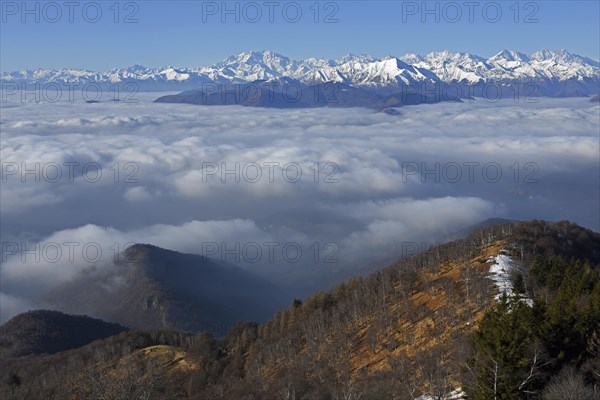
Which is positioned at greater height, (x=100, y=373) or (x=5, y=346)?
(x=100, y=373)

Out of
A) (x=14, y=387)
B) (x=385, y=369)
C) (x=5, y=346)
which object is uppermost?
(x=385, y=369)

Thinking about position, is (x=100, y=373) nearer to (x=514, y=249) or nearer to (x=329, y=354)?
(x=329, y=354)

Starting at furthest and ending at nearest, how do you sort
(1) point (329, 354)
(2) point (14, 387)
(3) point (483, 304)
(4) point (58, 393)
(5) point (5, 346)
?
(5) point (5, 346) < (2) point (14, 387) < (4) point (58, 393) < (1) point (329, 354) < (3) point (483, 304)

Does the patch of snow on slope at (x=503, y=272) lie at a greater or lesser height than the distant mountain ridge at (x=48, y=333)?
greater

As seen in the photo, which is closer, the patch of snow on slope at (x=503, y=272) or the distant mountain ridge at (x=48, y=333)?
the patch of snow on slope at (x=503, y=272)

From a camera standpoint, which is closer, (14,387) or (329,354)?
(329,354)

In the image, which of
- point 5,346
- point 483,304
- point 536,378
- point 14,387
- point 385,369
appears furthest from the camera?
point 5,346

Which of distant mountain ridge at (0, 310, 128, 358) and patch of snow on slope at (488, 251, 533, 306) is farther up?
patch of snow on slope at (488, 251, 533, 306)

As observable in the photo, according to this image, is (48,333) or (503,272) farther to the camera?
(48,333)

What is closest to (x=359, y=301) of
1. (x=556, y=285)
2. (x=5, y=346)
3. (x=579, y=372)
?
(x=556, y=285)

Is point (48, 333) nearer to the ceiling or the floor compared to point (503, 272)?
nearer to the floor

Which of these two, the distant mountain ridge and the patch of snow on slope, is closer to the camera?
the patch of snow on slope
